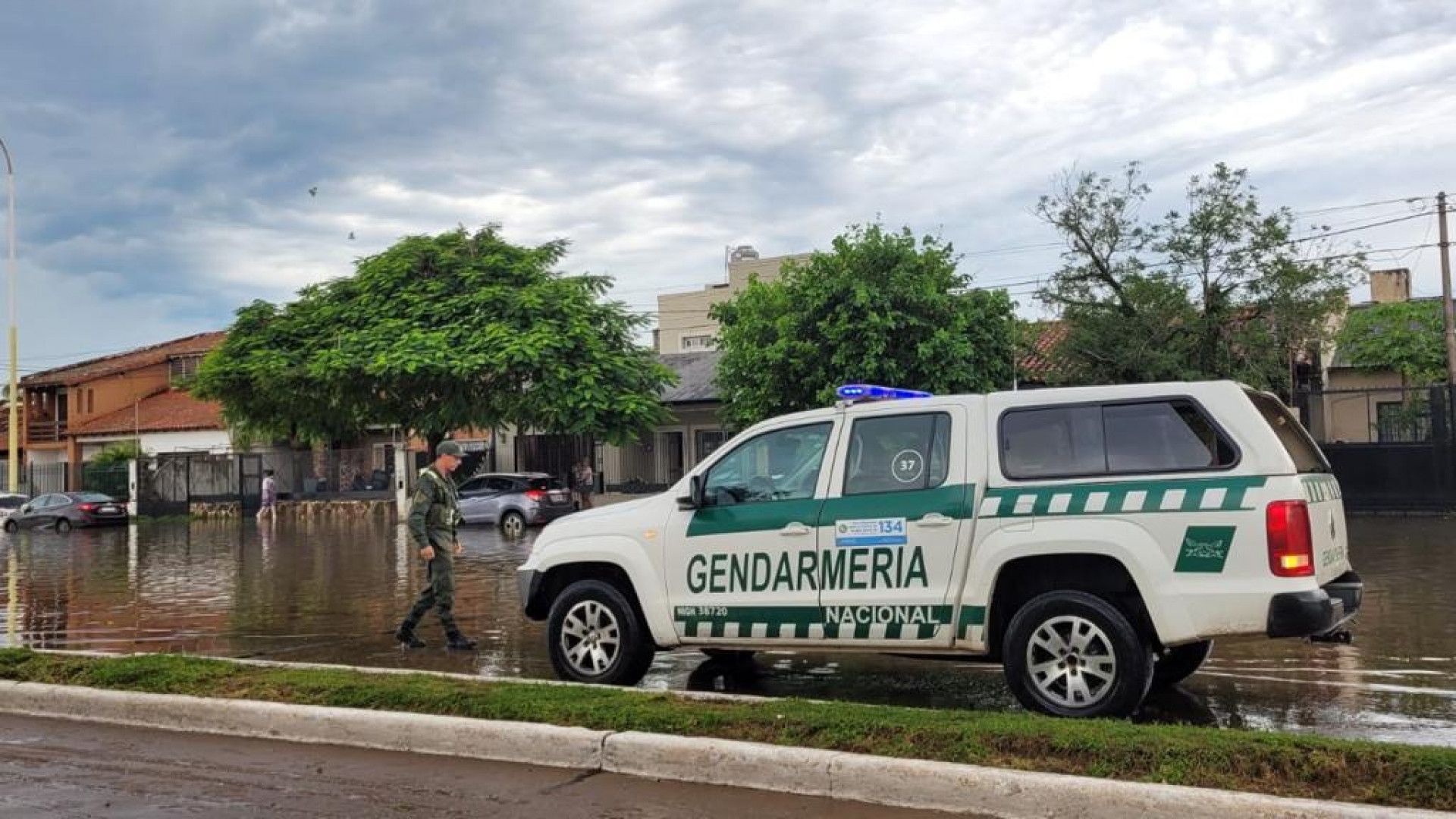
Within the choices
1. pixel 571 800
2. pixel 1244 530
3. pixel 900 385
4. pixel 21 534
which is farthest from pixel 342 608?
pixel 21 534

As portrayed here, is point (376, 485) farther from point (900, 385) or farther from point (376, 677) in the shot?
point (376, 677)

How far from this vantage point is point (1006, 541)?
686 centimetres

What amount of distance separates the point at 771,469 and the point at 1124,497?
7.22 ft

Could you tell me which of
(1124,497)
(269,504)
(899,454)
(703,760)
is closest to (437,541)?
(899,454)

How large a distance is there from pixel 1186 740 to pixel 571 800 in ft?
9.16

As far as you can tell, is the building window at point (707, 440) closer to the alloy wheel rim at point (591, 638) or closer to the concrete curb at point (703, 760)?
the alloy wheel rim at point (591, 638)

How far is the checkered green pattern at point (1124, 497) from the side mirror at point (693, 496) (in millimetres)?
1860

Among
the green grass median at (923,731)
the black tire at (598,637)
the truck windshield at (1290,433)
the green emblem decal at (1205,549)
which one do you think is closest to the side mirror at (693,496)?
the black tire at (598,637)

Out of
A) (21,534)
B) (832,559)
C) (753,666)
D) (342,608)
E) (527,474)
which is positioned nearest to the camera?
(832,559)

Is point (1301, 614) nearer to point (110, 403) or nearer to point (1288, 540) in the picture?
point (1288, 540)

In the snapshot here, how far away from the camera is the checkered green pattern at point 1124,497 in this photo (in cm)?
644

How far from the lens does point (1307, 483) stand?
6.55m

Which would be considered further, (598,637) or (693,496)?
(598,637)

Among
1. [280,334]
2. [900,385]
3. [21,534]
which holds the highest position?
[280,334]
